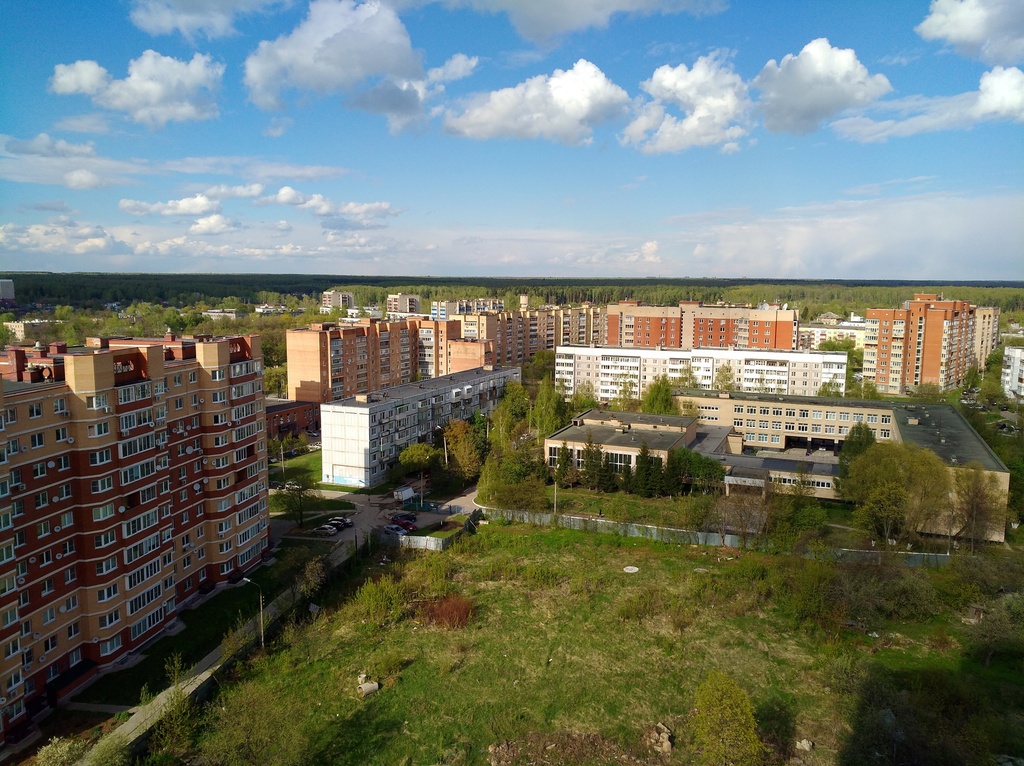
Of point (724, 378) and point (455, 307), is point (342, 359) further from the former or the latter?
point (455, 307)

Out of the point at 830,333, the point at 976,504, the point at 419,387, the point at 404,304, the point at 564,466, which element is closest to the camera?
the point at 976,504

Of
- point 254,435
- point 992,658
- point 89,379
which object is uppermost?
point 89,379

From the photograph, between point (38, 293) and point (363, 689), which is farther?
point (38, 293)

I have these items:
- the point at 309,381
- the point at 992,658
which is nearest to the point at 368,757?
the point at 992,658

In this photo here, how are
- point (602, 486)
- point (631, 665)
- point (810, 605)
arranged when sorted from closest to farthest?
point (631, 665) < point (810, 605) < point (602, 486)

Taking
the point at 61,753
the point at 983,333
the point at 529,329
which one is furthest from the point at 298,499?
the point at 983,333

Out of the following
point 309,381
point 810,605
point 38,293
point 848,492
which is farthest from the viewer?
point 38,293

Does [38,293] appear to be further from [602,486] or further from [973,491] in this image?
[973,491]
